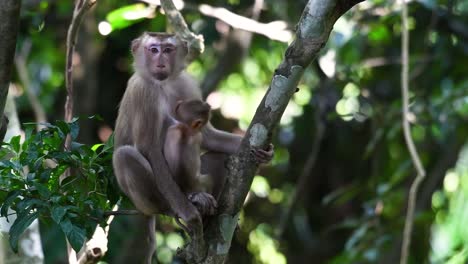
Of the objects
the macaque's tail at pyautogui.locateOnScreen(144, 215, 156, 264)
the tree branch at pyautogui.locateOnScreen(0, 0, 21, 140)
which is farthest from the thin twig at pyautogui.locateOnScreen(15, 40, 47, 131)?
the tree branch at pyautogui.locateOnScreen(0, 0, 21, 140)

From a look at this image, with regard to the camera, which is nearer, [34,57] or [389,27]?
[389,27]

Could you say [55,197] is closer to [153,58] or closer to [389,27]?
[153,58]

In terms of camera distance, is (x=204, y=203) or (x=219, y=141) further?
(x=219, y=141)

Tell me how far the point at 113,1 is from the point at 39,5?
1647 mm

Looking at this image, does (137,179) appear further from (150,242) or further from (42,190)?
(42,190)

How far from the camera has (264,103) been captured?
4418 mm

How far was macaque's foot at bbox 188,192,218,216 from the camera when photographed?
4.85 meters

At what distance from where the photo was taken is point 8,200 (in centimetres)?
443

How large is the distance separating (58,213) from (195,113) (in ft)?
5.00

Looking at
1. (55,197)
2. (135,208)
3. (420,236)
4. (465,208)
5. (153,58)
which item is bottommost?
(420,236)

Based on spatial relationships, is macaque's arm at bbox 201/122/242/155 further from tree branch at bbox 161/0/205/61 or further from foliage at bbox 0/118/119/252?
foliage at bbox 0/118/119/252

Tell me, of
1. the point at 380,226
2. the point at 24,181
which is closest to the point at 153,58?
the point at 24,181

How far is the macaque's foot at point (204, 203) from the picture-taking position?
15.9 feet

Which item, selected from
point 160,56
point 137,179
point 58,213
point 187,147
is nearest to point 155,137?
point 187,147
